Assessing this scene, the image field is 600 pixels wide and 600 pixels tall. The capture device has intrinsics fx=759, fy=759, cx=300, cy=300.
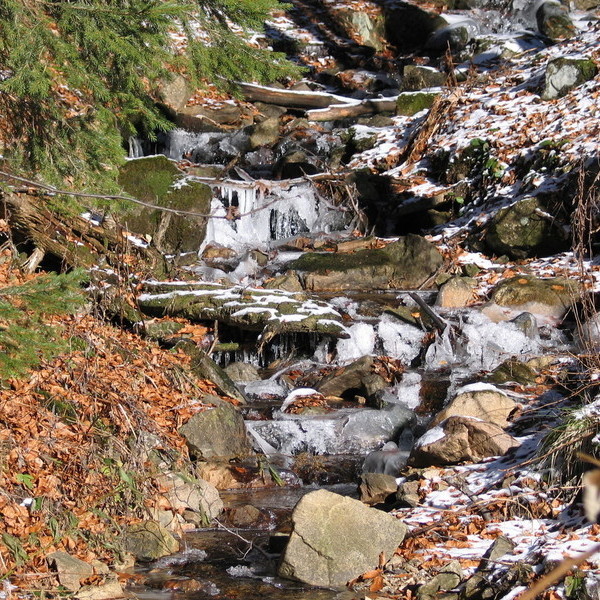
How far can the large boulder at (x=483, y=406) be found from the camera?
6.37m

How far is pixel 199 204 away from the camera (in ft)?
39.3

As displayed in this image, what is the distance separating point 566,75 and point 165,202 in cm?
762

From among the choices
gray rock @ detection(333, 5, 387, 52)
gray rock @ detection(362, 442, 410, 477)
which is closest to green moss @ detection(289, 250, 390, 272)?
gray rock @ detection(362, 442, 410, 477)

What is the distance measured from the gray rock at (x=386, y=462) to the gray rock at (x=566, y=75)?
9577 mm

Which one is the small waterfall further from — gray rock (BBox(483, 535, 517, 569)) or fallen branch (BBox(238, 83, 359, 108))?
gray rock (BBox(483, 535, 517, 569))

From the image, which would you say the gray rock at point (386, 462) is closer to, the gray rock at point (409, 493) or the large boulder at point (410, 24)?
the gray rock at point (409, 493)

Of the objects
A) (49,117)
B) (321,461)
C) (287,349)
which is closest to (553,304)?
(287,349)

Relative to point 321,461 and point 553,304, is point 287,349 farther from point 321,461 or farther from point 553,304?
point 553,304

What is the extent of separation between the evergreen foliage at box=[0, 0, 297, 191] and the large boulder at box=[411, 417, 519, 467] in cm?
317

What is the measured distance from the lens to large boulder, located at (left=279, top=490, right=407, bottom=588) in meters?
4.41

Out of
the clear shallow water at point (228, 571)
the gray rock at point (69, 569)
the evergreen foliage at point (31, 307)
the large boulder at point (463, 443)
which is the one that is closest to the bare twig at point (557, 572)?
the evergreen foliage at point (31, 307)

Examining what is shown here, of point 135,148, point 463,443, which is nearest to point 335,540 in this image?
point 463,443

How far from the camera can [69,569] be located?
4238 mm

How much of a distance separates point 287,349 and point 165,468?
3.81 meters
